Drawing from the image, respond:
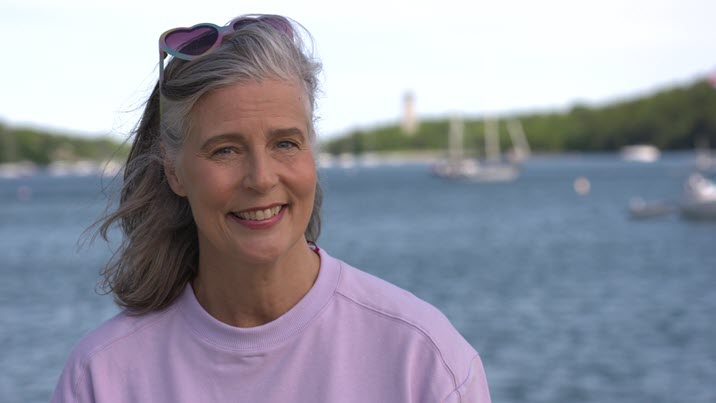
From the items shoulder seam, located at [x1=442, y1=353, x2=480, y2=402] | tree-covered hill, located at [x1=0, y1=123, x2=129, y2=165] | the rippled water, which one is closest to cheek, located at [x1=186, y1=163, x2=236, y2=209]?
the rippled water

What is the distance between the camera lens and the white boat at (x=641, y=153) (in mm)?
181875

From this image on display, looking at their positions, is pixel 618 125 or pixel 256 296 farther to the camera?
pixel 618 125

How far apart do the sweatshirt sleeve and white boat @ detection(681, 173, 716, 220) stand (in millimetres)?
42168

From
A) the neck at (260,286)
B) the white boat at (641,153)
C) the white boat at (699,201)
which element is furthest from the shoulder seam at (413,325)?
the white boat at (641,153)

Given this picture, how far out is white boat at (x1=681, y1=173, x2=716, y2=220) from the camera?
4225 centimetres

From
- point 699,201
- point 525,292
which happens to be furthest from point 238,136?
point 699,201

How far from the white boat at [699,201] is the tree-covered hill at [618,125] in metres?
130

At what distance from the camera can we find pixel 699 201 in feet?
139

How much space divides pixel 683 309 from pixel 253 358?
24.5 metres

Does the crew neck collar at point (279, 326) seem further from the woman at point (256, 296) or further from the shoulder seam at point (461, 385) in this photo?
the shoulder seam at point (461, 385)

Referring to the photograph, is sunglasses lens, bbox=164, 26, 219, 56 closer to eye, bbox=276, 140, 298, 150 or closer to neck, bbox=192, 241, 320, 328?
eye, bbox=276, 140, 298, 150

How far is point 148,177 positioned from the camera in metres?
2.44

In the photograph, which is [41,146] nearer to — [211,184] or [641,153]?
[641,153]

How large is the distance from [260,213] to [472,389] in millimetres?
553
